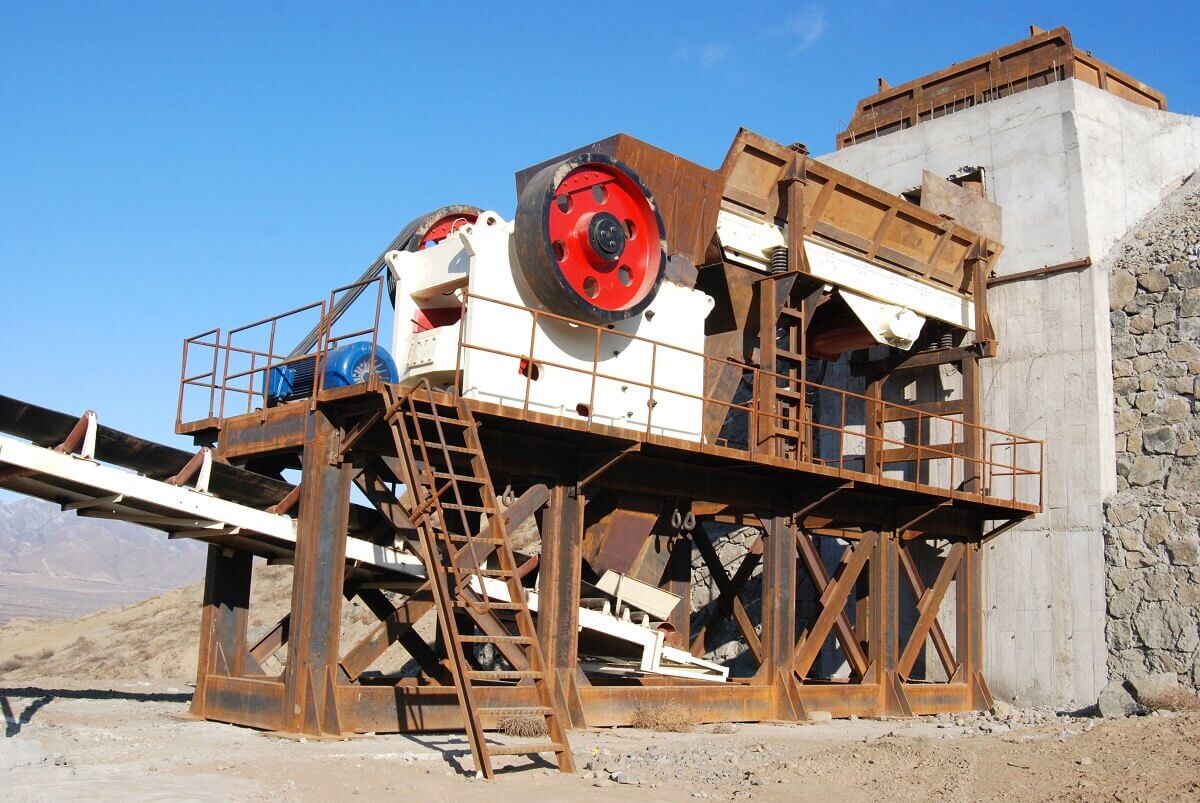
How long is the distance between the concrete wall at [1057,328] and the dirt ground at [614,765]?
6051 millimetres

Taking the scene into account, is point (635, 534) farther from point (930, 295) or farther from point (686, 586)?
point (930, 295)

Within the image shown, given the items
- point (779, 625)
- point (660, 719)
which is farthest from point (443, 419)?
point (779, 625)

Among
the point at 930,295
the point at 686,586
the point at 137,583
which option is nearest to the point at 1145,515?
the point at 930,295

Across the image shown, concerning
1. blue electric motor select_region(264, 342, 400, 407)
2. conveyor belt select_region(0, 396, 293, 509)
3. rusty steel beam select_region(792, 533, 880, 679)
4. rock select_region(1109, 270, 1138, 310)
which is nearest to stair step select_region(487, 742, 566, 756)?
conveyor belt select_region(0, 396, 293, 509)

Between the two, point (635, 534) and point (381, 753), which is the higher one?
point (635, 534)

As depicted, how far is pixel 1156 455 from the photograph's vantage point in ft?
62.2

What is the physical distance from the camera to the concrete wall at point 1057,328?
18.9 metres

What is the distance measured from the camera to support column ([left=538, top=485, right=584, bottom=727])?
13.2 m

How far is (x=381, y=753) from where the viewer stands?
10.5 meters

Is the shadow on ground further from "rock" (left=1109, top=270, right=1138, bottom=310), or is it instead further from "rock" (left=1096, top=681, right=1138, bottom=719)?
"rock" (left=1109, top=270, right=1138, bottom=310)

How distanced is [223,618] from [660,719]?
16.3 ft

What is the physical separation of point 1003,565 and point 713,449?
7621 millimetres

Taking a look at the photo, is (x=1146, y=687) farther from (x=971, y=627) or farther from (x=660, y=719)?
(x=660, y=719)

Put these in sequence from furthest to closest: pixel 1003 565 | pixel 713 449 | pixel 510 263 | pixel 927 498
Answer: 1. pixel 1003 565
2. pixel 927 498
3. pixel 713 449
4. pixel 510 263
